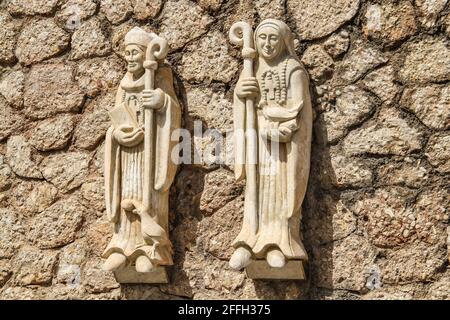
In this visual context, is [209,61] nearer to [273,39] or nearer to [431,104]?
[273,39]

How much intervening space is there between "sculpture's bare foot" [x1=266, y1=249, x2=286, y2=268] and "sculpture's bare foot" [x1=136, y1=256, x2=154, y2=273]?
549 mm

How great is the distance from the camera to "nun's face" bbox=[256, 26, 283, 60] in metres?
3.72

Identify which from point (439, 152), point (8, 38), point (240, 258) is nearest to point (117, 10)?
point (8, 38)

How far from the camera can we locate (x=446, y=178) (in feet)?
11.7

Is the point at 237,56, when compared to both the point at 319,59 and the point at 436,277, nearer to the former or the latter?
the point at 319,59

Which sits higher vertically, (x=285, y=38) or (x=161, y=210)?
(x=285, y=38)

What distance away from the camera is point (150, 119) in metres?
3.91

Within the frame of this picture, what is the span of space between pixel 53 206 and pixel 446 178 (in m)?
1.89

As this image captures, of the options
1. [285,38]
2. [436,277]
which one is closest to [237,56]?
[285,38]

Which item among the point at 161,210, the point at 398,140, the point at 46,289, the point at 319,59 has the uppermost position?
the point at 319,59

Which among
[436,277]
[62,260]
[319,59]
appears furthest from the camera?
[62,260]

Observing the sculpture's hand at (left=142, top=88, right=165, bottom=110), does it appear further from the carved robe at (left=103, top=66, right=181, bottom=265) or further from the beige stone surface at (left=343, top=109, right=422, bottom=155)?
the beige stone surface at (left=343, top=109, right=422, bottom=155)

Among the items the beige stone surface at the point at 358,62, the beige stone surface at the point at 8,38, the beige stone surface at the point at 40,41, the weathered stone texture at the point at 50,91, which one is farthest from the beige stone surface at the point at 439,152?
the beige stone surface at the point at 8,38

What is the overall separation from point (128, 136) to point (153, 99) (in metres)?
0.20
